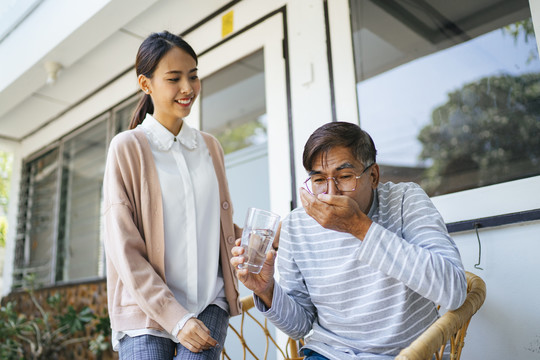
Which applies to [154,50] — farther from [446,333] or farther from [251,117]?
[251,117]

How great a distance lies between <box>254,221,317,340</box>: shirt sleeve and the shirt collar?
1.28 ft

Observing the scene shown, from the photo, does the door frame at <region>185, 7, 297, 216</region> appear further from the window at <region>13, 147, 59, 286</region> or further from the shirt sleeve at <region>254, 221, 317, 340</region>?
the window at <region>13, 147, 59, 286</region>

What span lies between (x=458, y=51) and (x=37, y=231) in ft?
14.9

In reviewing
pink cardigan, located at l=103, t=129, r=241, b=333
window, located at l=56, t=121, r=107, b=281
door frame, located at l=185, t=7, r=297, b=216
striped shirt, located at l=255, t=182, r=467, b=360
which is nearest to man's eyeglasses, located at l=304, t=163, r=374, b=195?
striped shirt, located at l=255, t=182, r=467, b=360

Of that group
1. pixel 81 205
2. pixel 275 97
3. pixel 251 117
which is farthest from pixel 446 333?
pixel 81 205

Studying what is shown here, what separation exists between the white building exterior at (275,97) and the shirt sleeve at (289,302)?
785mm

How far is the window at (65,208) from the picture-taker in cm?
429

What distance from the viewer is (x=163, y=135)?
1.40 m

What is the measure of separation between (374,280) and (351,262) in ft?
0.25

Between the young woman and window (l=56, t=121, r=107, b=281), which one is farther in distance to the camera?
window (l=56, t=121, r=107, b=281)

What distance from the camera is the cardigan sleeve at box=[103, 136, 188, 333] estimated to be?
44.9 inches

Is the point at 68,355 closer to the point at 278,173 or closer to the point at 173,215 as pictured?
the point at 278,173

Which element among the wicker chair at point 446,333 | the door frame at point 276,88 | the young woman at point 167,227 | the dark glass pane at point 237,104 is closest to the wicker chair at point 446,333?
the wicker chair at point 446,333

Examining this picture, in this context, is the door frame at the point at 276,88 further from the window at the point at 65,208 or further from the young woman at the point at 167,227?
the window at the point at 65,208
